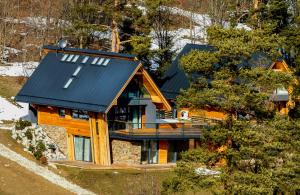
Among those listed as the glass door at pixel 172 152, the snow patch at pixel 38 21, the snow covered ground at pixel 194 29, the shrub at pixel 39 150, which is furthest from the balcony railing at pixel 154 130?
the snow covered ground at pixel 194 29

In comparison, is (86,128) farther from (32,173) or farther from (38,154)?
(32,173)

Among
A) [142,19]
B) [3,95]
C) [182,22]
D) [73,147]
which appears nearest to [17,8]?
[182,22]

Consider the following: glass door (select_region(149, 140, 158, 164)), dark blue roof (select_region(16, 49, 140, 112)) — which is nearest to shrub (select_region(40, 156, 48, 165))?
dark blue roof (select_region(16, 49, 140, 112))

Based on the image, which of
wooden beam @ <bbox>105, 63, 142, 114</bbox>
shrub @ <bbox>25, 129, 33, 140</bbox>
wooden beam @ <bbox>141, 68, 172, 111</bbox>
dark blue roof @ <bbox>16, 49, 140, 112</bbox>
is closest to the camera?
wooden beam @ <bbox>105, 63, 142, 114</bbox>

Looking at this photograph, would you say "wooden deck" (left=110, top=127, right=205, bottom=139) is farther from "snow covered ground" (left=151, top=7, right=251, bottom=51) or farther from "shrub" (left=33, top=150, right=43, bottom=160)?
"snow covered ground" (left=151, top=7, right=251, bottom=51)

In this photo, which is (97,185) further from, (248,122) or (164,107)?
(248,122)

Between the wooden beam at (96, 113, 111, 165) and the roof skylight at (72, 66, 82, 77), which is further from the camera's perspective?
the roof skylight at (72, 66, 82, 77)
